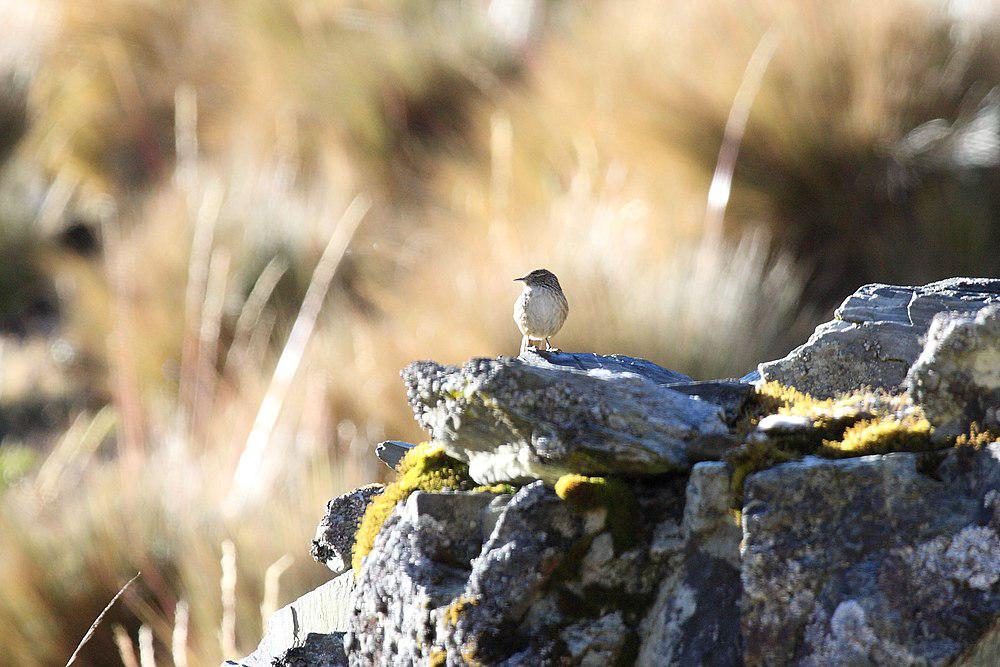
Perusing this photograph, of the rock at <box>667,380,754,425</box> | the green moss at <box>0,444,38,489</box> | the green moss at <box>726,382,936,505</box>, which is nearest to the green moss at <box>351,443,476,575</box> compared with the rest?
the rock at <box>667,380,754,425</box>

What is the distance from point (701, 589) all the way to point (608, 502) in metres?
0.21

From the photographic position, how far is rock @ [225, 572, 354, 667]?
2.17 metres

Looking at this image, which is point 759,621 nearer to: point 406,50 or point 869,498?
point 869,498

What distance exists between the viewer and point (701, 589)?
1.73 meters

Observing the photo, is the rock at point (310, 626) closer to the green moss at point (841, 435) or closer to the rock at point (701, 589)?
the rock at point (701, 589)

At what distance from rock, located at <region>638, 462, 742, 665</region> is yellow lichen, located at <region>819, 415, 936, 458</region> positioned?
201 mm

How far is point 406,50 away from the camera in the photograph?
29.8 ft

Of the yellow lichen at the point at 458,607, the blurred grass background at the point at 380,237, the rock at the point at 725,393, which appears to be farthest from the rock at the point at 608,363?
the blurred grass background at the point at 380,237

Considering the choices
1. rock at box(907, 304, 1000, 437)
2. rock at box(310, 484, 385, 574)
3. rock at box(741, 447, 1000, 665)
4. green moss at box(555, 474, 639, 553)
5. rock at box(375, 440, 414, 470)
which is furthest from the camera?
rock at box(375, 440, 414, 470)

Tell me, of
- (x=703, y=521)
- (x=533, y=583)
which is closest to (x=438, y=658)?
(x=533, y=583)

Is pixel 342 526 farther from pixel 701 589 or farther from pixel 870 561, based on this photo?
pixel 870 561

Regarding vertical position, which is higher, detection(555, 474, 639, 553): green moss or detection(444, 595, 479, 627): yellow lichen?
detection(555, 474, 639, 553): green moss

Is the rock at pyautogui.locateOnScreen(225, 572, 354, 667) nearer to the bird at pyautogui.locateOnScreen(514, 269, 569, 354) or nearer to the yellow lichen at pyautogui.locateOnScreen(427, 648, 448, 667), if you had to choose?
the yellow lichen at pyautogui.locateOnScreen(427, 648, 448, 667)

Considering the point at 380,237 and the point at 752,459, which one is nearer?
the point at 752,459
